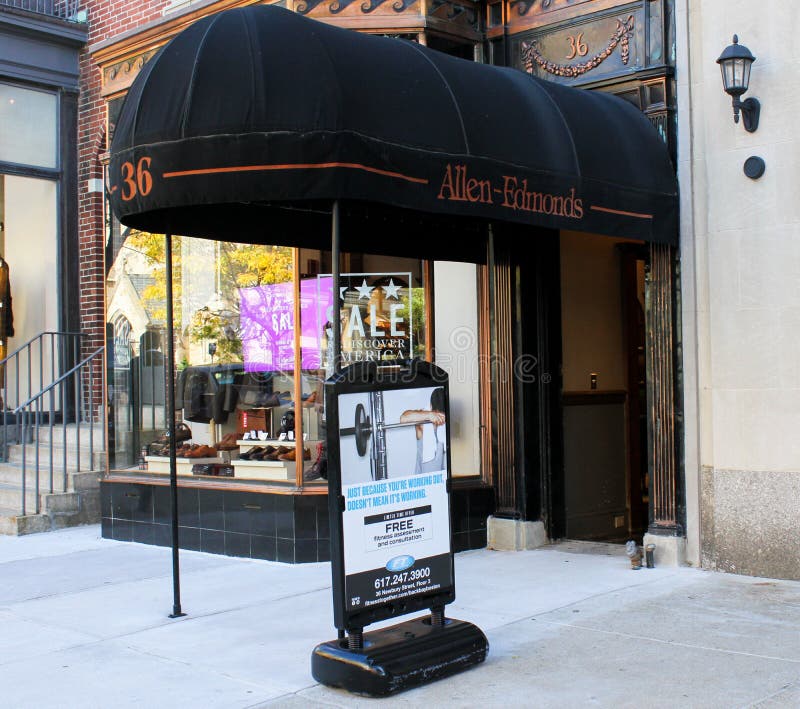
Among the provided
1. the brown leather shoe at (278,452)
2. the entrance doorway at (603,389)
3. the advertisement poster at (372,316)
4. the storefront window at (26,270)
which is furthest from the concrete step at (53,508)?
the entrance doorway at (603,389)

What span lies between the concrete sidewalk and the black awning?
2.54m

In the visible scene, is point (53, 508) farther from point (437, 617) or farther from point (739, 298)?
point (739, 298)

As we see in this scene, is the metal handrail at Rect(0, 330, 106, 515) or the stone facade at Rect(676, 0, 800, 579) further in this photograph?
the metal handrail at Rect(0, 330, 106, 515)

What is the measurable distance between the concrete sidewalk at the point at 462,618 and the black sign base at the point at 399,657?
7 cm

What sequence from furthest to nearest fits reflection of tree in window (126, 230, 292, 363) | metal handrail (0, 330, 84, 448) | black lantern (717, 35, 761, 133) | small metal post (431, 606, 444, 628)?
metal handrail (0, 330, 84, 448) → reflection of tree in window (126, 230, 292, 363) → black lantern (717, 35, 761, 133) → small metal post (431, 606, 444, 628)

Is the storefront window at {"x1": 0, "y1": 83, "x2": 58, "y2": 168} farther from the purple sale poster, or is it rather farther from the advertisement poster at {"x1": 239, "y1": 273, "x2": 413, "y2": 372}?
the advertisement poster at {"x1": 239, "y1": 273, "x2": 413, "y2": 372}

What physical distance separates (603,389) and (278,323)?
125 inches

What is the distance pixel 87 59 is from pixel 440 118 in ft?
26.7

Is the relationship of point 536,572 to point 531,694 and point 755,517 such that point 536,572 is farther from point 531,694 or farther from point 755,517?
point 531,694

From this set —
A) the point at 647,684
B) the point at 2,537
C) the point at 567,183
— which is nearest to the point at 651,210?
the point at 567,183

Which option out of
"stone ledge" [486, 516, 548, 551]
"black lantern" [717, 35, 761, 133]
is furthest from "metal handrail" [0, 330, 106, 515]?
"black lantern" [717, 35, 761, 133]

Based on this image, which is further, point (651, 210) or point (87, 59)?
point (87, 59)

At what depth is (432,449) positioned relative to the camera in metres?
5.63

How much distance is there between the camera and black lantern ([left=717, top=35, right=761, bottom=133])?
7293 mm
